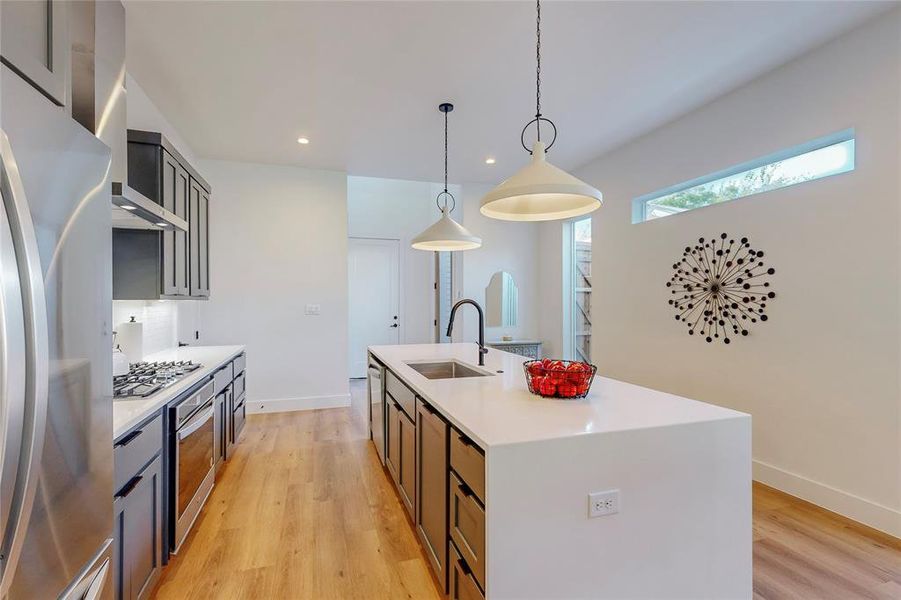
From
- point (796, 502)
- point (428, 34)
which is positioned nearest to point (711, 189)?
point (796, 502)

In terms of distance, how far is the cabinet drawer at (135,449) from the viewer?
138 centimetres

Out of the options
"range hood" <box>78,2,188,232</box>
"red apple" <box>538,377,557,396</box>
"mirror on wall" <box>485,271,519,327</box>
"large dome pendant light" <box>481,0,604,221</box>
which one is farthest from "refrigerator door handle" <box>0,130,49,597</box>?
"mirror on wall" <box>485,271,519,327</box>

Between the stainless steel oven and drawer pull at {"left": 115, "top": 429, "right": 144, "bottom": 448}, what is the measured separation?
1.18ft

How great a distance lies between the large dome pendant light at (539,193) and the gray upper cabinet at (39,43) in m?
1.36

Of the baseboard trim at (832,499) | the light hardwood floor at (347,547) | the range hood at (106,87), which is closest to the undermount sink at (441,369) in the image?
the light hardwood floor at (347,547)

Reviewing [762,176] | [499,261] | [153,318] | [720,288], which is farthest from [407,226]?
[762,176]

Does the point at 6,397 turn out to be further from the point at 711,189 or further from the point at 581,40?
the point at 711,189

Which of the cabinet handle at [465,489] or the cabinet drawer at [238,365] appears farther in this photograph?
the cabinet drawer at [238,365]

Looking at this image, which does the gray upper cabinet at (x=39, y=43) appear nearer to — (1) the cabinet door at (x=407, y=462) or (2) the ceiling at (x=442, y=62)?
(2) the ceiling at (x=442, y=62)

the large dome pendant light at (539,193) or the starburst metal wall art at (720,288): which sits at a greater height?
the large dome pendant light at (539,193)

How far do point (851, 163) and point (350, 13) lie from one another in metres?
2.99

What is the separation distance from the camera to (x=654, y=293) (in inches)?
150

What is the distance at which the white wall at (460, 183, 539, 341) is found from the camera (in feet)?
17.5

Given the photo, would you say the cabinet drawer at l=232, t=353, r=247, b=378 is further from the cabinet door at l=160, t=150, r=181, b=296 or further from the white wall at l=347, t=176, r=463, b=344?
the white wall at l=347, t=176, r=463, b=344
